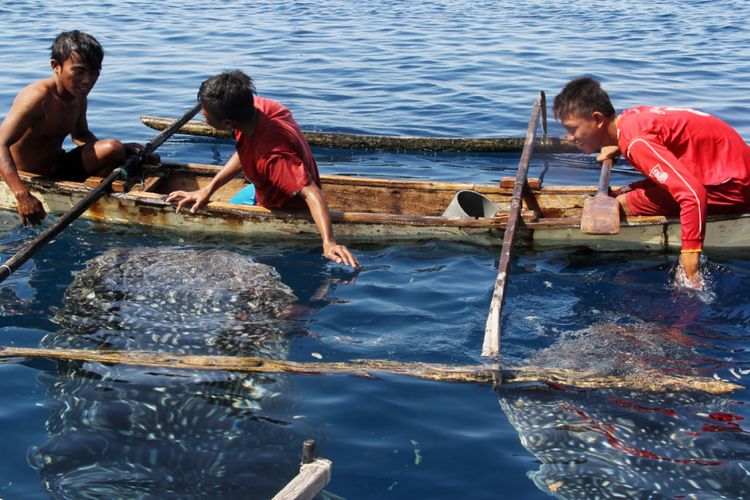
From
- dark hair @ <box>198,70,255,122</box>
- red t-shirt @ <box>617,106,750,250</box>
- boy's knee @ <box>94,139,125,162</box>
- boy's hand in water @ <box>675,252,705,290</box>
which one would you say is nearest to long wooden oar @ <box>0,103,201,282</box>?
boy's knee @ <box>94,139,125,162</box>

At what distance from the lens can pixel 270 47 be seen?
15789mm

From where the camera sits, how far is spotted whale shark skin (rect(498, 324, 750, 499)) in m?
4.07

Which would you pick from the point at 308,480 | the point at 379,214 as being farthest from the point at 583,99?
the point at 308,480

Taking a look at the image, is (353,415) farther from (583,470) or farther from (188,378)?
(583,470)

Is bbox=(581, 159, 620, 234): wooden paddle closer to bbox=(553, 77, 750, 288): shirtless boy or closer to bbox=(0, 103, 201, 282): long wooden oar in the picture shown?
bbox=(553, 77, 750, 288): shirtless boy

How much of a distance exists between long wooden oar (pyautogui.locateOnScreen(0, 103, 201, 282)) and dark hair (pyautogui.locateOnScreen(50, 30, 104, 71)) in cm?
95

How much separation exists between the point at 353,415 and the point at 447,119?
7.40 m

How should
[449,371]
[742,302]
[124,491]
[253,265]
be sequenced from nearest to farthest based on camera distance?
[124,491] < [449,371] < [742,302] < [253,265]

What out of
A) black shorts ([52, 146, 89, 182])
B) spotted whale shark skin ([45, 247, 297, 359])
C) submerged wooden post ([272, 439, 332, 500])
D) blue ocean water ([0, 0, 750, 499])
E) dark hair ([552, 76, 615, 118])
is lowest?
blue ocean water ([0, 0, 750, 499])

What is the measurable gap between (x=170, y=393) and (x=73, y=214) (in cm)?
223

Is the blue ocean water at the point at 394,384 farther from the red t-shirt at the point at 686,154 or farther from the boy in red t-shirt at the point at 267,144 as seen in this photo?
the red t-shirt at the point at 686,154

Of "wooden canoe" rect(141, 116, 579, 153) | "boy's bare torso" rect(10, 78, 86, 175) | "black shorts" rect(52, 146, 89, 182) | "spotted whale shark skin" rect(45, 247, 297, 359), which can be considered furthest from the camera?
"wooden canoe" rect(141, 116, 579, 153)

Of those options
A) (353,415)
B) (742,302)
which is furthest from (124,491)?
(742,302)

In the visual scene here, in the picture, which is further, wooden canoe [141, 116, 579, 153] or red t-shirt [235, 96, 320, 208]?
wooden canoe [141, 116, 579, 153]
